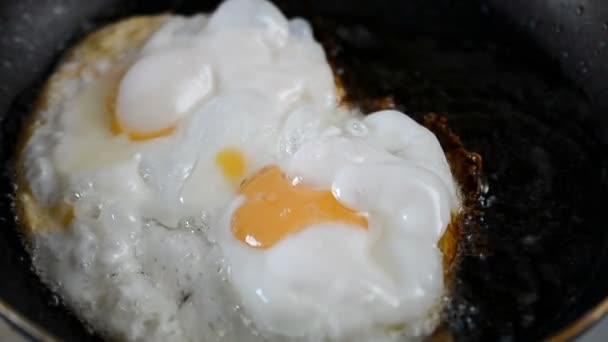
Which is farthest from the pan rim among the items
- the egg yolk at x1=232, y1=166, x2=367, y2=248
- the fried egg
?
the egg yolk at x1=232, y1=166, x2=367, y2=248

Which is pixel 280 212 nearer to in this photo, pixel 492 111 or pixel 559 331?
pixel 559 331

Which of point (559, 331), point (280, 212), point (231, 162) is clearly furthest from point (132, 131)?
point (559, 331)

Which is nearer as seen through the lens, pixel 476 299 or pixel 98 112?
pixel 476 299

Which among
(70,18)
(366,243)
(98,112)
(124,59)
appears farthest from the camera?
(70,18)

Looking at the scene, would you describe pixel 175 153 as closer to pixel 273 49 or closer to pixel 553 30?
pixel 273 49

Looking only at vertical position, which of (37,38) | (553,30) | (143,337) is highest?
(553,30)

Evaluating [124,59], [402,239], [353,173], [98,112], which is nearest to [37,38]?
[124,59]

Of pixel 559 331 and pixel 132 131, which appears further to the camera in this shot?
pixel 132 131
